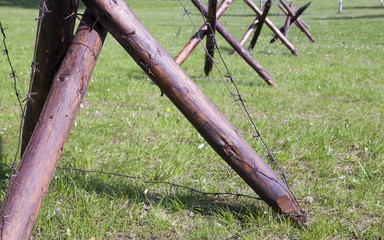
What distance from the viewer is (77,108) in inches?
77.6

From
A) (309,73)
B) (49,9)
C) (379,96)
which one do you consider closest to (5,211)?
(49,9)

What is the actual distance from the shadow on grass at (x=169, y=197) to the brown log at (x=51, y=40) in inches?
29.1

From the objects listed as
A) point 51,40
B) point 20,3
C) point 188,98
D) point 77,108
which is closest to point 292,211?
point 188,98

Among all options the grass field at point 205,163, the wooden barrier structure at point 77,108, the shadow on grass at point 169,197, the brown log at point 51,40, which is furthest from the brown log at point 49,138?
the shadow on grass at point 169,197

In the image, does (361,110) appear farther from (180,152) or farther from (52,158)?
(52,158)

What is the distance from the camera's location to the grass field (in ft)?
7.72

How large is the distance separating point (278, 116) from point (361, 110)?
114cm

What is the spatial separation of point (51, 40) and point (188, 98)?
87cm

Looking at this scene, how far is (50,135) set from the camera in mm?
1849

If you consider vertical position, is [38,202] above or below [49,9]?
below

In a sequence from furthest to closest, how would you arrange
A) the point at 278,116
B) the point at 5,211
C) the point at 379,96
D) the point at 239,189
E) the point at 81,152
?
1. the point at 379,96
2. the point at 278,116
3. the point at 81,152
4. the point at 239,189
5. the point at 5,211

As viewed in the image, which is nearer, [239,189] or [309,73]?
[239,189]

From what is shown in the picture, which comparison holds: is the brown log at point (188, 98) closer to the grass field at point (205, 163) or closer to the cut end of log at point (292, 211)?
the cut end of log at point (292, 211)

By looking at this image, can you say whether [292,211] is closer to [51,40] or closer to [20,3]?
[51,40]
